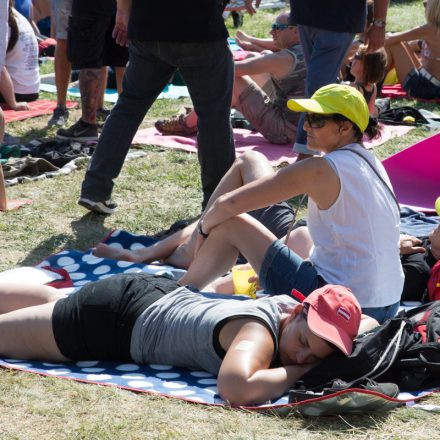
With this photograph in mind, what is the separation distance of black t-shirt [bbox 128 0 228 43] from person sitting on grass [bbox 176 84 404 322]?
4.65ft

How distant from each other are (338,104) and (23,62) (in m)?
5.08

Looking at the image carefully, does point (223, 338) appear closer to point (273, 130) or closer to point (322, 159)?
point (322, 159)

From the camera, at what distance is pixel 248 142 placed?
741 cm

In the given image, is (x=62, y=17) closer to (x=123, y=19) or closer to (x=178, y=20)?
(x=123, y=19)

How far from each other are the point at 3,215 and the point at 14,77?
10.6 feet

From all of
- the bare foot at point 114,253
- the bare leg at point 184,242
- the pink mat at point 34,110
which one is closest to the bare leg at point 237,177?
the bare leg at point 184,242

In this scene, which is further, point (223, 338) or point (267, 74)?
point (267, 74)

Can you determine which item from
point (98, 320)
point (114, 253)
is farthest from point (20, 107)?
point (98, 320)

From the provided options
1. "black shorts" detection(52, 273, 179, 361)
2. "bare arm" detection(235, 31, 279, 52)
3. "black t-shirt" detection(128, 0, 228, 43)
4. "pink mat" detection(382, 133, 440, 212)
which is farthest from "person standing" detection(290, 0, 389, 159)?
"bare arm" detection(235, 31, 279, 52)

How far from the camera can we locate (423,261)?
4.42 metres

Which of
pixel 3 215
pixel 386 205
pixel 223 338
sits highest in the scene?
pixel 386 205

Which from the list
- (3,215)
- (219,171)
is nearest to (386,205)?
(219,171)

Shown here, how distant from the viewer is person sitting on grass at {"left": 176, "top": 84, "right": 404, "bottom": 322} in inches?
144

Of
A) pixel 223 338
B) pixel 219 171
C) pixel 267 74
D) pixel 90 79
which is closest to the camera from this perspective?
pixel 223 338
